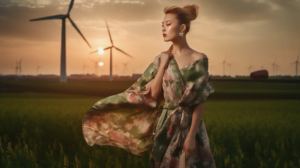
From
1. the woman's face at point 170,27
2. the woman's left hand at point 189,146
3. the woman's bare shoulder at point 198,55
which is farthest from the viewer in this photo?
the woman's face at point 170,27

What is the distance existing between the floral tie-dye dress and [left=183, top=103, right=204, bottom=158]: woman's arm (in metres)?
0.09

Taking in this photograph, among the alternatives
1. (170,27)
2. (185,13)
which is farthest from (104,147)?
(185,13)

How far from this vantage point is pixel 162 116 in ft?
10.5

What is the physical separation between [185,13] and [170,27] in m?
0.26

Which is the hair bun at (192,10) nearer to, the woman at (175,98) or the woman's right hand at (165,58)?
the woman at (175,98)

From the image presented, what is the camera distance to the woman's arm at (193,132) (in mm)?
2871

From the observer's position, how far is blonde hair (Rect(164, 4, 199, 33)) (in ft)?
10.1

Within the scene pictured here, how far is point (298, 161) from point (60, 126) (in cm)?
673

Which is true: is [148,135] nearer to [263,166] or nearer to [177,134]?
[177,134]

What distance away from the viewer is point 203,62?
2926 millimetres

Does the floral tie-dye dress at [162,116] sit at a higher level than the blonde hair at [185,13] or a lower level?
lower

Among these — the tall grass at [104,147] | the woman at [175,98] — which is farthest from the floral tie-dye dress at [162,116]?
the tall grass at [104,147]

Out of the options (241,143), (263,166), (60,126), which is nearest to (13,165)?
(60,126)

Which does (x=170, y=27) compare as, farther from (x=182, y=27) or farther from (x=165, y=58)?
(x=165, y=58)
